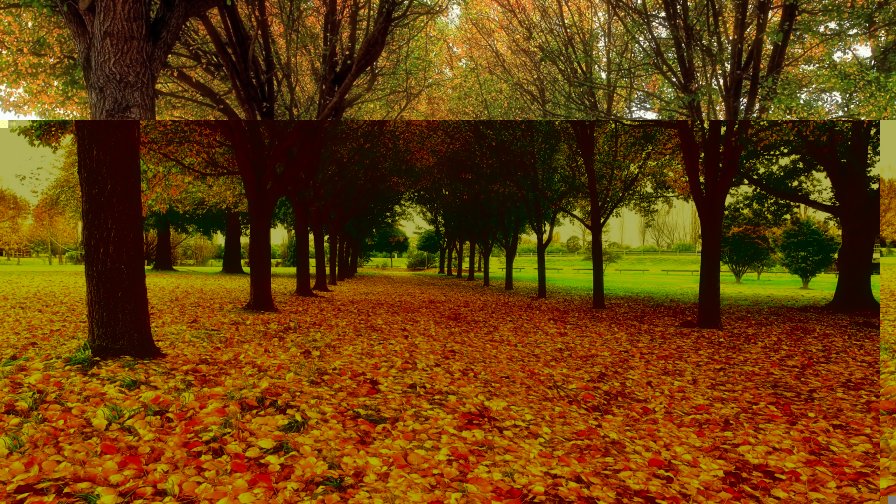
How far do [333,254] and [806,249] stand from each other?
5.10 meters

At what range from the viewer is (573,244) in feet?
20.7

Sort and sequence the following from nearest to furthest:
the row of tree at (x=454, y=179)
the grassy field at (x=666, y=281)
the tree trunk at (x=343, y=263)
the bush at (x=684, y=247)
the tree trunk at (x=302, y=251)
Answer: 1. the row of tree at (x=454, y=179)
2. the grassy field at (x=666, y=281)
3. the bush at (x=684, y=247)
4. the tree trunk at (x=302, y=251)
5. the tree trunk at (x=343, y=263)

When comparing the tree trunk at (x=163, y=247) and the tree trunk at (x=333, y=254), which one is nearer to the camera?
the tree trunk at (x=163, y=247)

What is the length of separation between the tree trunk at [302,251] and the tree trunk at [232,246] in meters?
0.66

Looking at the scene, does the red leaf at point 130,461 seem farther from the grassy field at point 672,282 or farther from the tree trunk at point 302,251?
the grassy field at point 672,282

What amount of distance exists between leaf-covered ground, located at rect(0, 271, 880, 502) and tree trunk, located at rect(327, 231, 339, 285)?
0.20 metres

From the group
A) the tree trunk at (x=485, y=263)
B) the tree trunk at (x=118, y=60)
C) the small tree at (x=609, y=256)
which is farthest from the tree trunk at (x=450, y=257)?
the tree trunk at (x=118, y=60)

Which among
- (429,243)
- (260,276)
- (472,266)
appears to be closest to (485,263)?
(472,266)

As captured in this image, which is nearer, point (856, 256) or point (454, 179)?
point (856, 256)

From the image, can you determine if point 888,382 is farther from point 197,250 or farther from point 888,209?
point 197,250

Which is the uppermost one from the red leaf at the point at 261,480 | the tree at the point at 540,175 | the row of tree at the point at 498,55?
the row of tree at the point at 498,55

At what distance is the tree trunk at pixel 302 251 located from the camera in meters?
6.45

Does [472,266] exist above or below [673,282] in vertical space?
above

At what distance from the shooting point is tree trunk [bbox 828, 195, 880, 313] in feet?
17.7
